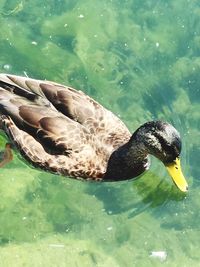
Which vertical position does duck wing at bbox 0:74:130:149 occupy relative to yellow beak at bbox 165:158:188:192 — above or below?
above

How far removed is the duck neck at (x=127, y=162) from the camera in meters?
7.23

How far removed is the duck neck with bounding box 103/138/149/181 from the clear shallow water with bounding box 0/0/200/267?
0.39 feet

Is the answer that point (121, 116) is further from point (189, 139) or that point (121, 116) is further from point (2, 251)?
point (2, 251)

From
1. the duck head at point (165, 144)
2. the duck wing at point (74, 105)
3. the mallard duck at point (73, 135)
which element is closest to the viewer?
the duck head at point (165, 144)

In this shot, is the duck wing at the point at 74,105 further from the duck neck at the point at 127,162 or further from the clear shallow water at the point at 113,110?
the clear shallow water at the point at 113,110

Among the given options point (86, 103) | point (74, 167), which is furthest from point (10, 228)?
point (86, 103)

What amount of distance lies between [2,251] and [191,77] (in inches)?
116

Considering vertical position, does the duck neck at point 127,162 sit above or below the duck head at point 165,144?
below

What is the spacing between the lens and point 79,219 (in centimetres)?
714

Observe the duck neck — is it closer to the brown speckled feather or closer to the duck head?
the brown speckled feather

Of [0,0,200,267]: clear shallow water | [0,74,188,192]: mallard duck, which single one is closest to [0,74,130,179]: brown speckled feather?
[0,74,188,192]: mallard duck

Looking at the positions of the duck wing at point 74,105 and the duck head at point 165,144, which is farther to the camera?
the duck wing at point 74,105

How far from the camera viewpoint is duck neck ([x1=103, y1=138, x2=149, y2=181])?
7.23 meters

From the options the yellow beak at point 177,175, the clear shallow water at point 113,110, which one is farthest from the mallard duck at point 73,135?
the clear shallow water at point 113,110
